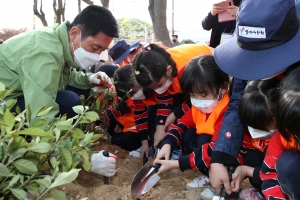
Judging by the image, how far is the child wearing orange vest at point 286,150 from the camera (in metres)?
1.17

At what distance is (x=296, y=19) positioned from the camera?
144 cm

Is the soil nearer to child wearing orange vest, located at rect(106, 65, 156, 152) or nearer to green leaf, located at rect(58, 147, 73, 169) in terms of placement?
child wearing orange vest, located at rect(106, 65, 156, 152)

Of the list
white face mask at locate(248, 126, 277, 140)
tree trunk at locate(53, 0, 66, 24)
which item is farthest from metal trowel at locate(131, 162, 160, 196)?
tree trunk at locate(53, 0, 66, 24)

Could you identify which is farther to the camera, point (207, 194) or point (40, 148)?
point (207, 194)

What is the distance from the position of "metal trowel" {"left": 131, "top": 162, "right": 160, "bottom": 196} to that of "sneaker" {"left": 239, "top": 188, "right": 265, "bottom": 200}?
1.72 ft

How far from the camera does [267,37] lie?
1.39 m

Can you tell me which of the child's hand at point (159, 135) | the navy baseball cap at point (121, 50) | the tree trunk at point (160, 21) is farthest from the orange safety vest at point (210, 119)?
the tree trunk at point (160, 21)

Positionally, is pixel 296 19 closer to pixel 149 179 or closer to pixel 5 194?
pixel 149 179

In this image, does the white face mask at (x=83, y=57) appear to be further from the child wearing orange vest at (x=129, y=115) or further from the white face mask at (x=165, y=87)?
the white face mask at (x=165, y=87)

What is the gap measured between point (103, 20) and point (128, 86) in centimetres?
59

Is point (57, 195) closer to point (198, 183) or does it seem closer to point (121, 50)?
point (198, 183)

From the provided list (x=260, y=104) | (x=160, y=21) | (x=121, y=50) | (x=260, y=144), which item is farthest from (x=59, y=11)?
(x=260, y=104)

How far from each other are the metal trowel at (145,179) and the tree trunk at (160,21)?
447 centimetres

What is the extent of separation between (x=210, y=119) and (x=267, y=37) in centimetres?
75
